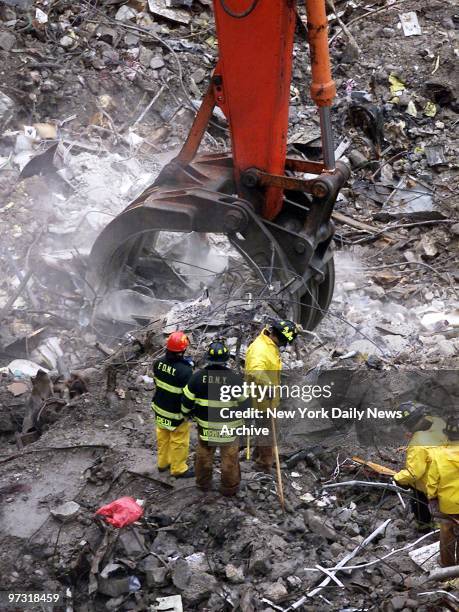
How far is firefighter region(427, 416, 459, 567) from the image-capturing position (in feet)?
15.0

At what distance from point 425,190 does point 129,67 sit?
4.22 meters

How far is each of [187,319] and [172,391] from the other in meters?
1.64

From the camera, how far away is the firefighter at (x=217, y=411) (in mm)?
5160

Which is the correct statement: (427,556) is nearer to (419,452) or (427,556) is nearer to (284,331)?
(419,452)

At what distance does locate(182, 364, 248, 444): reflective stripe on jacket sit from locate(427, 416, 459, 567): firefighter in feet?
4.38

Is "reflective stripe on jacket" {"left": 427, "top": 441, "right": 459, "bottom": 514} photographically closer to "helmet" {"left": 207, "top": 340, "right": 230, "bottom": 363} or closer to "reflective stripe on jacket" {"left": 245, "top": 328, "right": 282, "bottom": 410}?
"reflective stripe on jacket" {"left": 245, "top": 328, "right": 282, "bottom": 410}

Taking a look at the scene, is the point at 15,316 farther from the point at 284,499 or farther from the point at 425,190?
the point at 425,190

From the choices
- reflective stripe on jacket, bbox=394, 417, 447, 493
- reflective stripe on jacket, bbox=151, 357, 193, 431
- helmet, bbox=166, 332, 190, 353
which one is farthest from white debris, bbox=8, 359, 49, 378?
reflective stripe on jacket, bbox=394, 417, 447, 493

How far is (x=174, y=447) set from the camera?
219 inches

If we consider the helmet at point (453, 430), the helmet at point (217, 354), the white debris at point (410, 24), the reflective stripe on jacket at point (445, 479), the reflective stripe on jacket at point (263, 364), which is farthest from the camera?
the white debris at point (410, 24)

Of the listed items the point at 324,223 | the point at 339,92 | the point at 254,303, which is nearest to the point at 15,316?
the point at 254,303

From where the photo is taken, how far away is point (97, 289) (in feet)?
24.4

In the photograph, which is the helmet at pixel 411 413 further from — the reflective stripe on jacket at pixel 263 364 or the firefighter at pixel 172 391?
the firefighter at pixel 172 391

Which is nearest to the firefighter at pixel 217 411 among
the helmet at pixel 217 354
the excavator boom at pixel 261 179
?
the helmet at pixel 217 354
